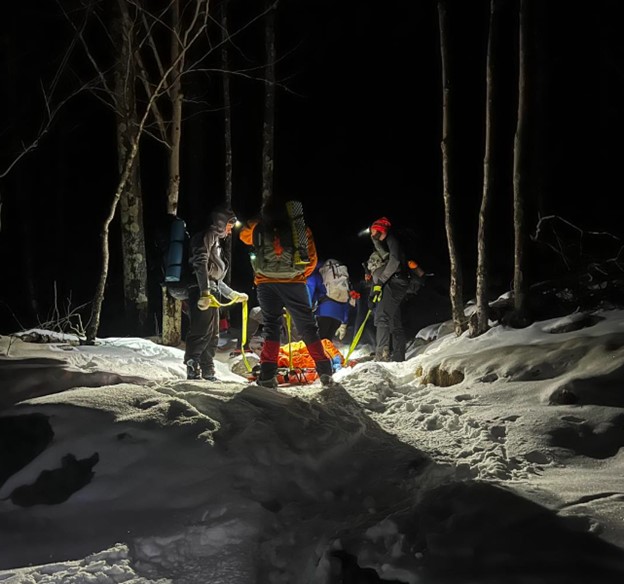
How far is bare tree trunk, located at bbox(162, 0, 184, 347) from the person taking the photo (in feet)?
32.4

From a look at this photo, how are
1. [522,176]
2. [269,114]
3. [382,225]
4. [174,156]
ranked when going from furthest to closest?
[269,114]
[174,156]
[382,225]
[522,176]

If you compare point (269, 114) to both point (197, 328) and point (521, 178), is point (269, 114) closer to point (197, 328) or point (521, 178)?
point (521, 178)

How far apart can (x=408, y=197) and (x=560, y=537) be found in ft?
70.2

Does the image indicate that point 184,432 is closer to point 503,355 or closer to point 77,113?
point 503,355

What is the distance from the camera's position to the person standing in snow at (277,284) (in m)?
5.87

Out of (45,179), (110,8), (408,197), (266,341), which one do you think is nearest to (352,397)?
(266,341)

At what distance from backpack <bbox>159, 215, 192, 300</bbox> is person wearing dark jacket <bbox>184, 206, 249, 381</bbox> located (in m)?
0.11

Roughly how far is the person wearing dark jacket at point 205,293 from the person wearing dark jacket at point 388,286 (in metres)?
2.92

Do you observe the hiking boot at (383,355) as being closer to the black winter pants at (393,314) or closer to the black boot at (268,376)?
the black winter pants at (393,314)

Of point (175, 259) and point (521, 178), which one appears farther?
point (521, 178)

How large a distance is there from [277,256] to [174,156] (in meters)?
5.38

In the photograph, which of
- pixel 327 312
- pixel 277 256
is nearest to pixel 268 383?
pixel 277 256

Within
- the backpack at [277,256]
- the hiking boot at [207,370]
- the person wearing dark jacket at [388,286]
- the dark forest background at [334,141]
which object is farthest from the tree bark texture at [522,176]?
the dark forest background at [334,141]

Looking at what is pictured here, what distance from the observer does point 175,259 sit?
6.27m
